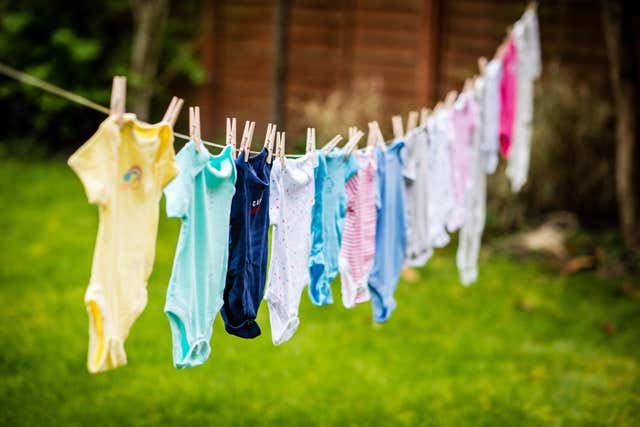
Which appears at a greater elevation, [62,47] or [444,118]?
[62,47]

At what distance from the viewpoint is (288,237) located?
2934 mm

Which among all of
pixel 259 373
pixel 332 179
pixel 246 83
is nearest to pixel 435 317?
pixel 259 373

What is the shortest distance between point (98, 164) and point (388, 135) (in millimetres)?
4881

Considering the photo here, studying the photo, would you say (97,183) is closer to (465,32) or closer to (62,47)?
(465,32)

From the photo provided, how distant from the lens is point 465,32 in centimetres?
798

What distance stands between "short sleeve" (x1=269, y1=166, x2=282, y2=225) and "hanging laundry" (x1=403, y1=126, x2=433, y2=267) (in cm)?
87

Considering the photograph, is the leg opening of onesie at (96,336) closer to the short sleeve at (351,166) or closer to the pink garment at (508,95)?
the short sleeve at (351,166)

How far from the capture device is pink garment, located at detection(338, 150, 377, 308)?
325 centimetres

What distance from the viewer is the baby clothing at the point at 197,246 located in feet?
8.37

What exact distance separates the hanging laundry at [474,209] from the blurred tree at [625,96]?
7.26 ft

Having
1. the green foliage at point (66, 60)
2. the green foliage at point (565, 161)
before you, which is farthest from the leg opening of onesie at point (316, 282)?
the green foliage at point (66, 60)

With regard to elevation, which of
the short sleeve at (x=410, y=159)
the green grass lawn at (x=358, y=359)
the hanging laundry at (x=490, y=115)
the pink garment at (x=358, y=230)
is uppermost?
the hanging laundry at (x=490, y=115)

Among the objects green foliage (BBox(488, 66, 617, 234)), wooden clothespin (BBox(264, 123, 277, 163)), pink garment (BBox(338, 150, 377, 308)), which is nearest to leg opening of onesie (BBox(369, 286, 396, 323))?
pink garment (BBox(338, 150, 377, 308))

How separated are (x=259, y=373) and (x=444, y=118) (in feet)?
5.70
